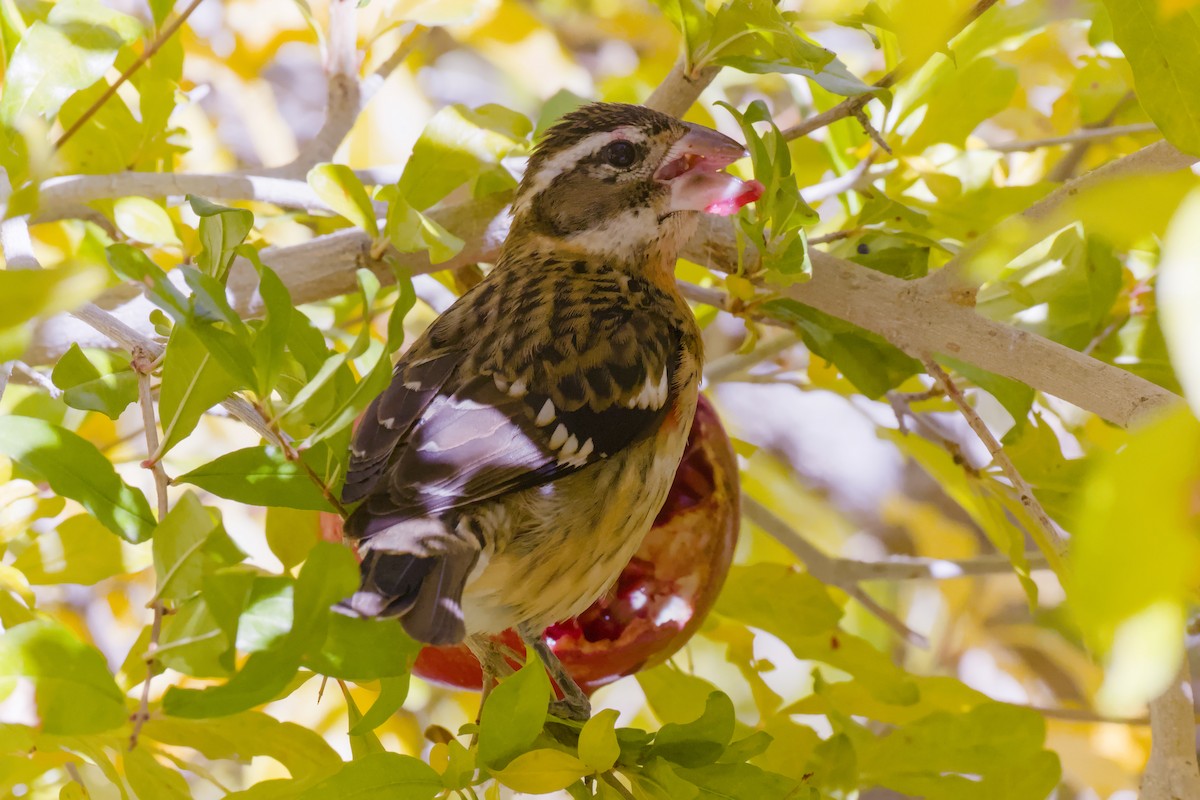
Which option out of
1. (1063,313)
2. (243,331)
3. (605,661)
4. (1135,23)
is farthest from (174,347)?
(1063,313)

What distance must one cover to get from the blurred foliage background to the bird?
7 cm

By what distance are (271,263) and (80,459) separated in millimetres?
547

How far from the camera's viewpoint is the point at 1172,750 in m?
1.12

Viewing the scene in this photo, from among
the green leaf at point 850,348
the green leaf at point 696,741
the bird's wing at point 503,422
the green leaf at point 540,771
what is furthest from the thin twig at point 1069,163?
the green leaf at point 540,771

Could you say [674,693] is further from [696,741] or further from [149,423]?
[149,423]

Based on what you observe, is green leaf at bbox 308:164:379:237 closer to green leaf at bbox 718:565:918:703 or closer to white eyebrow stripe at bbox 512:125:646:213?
white eyebrow stripe at bbox 512:125:646:213

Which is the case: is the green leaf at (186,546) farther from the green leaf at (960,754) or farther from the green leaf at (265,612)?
the green leaf at (960,754)

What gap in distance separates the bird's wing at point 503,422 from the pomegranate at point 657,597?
0.13m

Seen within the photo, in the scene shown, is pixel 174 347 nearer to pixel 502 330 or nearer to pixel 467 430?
pixel 467 430

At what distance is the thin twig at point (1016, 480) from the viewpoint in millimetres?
1056

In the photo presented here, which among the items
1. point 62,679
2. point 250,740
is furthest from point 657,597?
point 62,679

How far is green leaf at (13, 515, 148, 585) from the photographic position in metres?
1.18

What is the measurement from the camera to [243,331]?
80 centimetres

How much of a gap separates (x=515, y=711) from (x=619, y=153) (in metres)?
0.88
